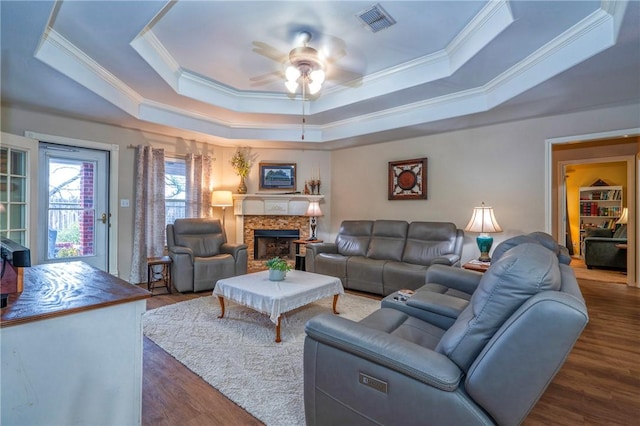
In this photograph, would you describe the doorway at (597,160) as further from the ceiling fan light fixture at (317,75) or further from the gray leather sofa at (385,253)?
the ceiling fan light fixture at (317,75)

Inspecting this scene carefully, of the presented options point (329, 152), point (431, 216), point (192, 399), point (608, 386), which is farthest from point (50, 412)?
point (329, 152)

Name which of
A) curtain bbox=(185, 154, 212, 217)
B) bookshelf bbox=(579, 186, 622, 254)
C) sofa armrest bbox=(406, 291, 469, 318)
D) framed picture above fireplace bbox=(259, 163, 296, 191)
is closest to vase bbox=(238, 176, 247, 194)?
framed picture above fireplace bbox=(259, 163, 296, 191)

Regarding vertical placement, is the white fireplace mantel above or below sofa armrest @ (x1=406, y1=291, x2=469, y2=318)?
above

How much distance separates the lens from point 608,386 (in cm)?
205

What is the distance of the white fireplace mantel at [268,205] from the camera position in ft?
18.7

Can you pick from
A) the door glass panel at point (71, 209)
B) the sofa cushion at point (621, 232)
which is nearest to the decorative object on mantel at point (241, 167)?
the door glass panel at point (71, 209)

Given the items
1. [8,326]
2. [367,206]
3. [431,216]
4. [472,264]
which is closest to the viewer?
[8,326]

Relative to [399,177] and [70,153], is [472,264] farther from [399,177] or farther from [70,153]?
[70,153]

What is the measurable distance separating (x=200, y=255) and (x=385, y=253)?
2.77 m

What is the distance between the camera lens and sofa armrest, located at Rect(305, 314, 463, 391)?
3.73 feet

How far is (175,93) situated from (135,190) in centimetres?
175

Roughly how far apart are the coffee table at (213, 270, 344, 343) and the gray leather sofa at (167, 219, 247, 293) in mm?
1115

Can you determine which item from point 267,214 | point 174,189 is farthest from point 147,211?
point 267,214

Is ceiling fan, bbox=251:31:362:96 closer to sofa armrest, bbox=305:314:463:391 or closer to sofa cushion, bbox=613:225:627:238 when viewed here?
sofa armrest, bbox=305:314:463:391
